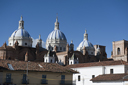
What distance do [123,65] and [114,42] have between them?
4478cm

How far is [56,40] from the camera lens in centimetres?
7956

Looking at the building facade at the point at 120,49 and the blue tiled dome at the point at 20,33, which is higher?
the blue tiled dome at the point at 20,33

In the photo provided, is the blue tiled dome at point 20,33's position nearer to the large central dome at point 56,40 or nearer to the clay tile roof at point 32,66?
the large central dome at point 56,40

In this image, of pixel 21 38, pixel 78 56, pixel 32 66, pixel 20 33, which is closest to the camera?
pixel 32 66

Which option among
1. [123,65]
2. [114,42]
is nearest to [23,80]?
[123,65]

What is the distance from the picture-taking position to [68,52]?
229ft

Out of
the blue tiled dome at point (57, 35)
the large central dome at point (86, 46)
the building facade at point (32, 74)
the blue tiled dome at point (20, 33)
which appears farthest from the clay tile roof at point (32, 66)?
the large central dome at point (86, 46)

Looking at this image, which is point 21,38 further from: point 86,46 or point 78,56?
point 86,46

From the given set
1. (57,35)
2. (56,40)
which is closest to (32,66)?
(56,40)

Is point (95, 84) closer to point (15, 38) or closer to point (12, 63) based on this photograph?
point (12, 63)

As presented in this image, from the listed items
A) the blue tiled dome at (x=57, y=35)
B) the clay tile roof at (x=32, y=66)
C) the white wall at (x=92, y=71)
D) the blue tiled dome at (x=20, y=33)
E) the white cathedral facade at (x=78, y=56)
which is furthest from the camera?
the blue tiled dome at (x=57, y=35)

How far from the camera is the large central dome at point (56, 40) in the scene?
79.1 meters

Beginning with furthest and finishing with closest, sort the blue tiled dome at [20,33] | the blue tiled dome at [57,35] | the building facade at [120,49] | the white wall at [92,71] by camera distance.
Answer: the blue tiled dome at [57,35] < the building facade at [120,49] < the blue tiled dome at [20,33] < the white wall at [92,71]

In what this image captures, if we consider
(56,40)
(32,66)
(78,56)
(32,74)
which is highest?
(56,40)
